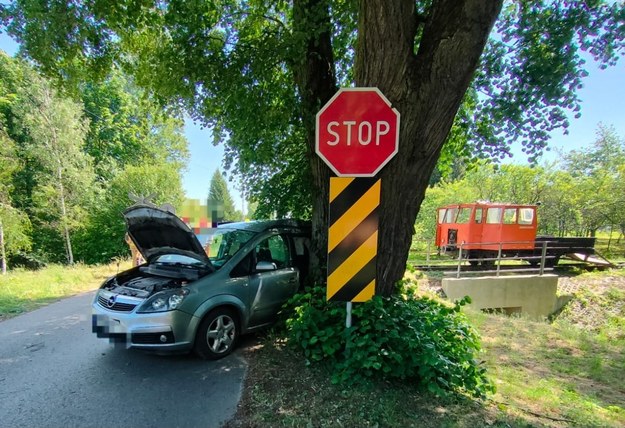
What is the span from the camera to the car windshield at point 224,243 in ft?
15.4

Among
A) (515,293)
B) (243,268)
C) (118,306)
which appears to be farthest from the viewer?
(515,293)

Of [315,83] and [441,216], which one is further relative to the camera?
[441,216]

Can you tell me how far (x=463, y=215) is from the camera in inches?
607

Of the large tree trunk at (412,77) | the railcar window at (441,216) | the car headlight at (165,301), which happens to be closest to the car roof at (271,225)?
the car headlight at (165,301)

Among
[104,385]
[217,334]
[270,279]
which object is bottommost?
[104,385]

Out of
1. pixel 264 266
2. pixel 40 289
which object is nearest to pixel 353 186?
pixel 264 266

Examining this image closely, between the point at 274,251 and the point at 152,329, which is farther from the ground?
the point at 274,251

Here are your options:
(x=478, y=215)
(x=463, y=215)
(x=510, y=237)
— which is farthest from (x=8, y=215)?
(x=510, y=237)

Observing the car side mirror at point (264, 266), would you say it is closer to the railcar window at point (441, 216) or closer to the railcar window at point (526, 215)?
the railcar window at point (526, 215)

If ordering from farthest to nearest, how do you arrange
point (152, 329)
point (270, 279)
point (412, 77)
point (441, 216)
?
point (441, 216)
point (270, 279)
point (152, 329)
point (412, 77)

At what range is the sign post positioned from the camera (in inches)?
114

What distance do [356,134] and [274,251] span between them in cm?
259

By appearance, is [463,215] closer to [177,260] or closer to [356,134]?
[177,260]

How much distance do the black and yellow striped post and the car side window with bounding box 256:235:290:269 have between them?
6.75 feet
